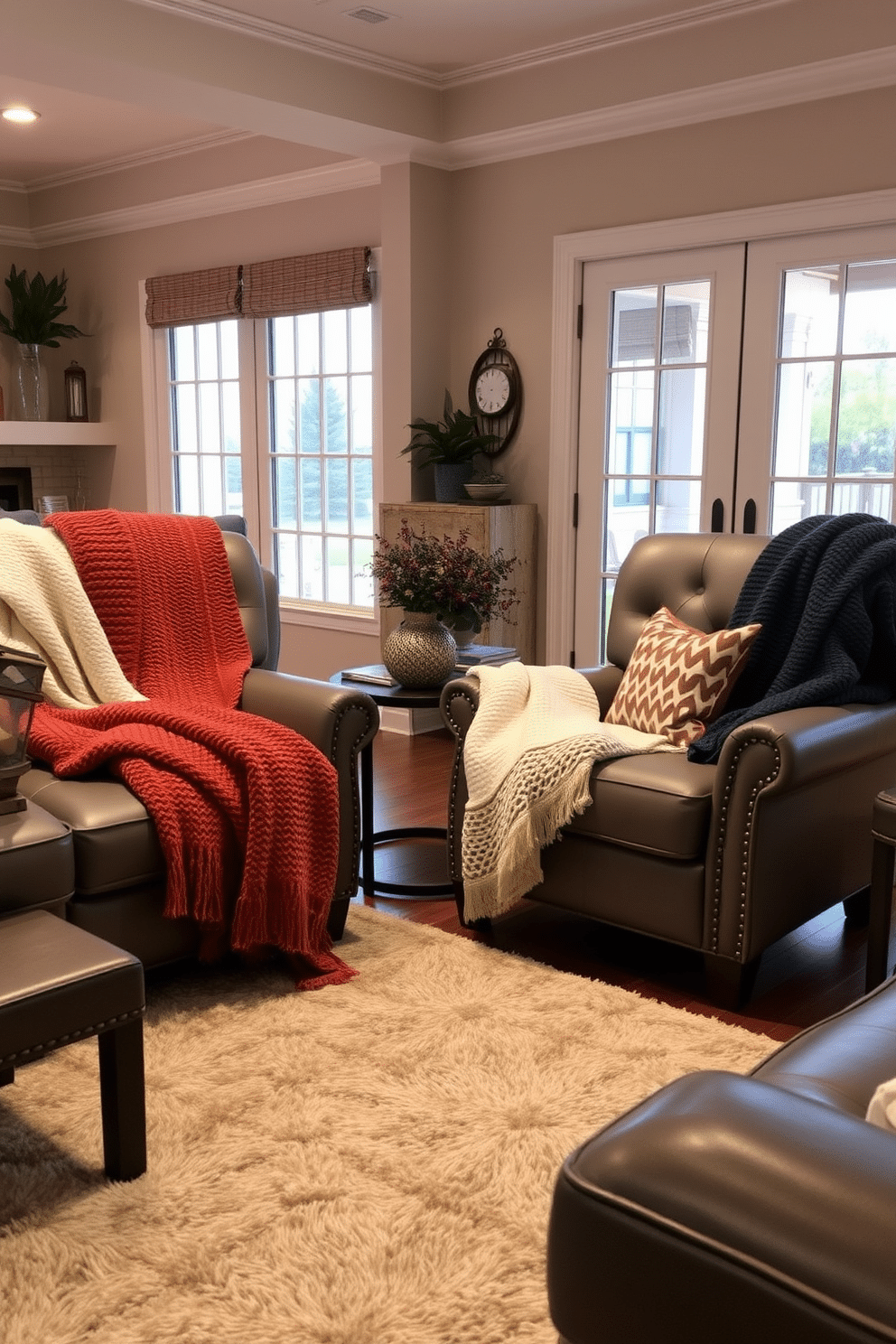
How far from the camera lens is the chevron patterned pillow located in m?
2.92

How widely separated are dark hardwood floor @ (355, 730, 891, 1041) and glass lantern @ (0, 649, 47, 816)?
1188mm

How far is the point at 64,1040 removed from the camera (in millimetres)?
1848

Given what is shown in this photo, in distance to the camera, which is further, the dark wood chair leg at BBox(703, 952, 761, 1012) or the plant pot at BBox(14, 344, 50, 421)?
the plant pot at BBox(14, 344, 50, 421)

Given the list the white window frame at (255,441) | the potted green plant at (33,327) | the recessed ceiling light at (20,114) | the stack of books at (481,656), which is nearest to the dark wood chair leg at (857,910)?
the stack of books at (481,656)

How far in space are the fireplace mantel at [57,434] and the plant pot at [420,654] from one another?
168 inches

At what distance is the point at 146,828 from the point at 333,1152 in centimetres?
80

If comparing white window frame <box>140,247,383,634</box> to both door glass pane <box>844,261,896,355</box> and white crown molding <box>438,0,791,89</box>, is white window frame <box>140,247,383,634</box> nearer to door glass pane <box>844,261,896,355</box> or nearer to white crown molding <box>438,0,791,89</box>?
white crown molding <box>438,0,791,89</box>

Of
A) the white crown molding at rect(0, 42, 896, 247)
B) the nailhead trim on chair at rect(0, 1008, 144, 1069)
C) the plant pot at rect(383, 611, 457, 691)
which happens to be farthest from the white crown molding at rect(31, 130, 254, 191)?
the nailhead trim on chair at rect(0, 1008, 144, 1069)

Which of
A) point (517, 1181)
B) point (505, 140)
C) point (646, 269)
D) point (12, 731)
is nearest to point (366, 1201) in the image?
point (517, 1181)

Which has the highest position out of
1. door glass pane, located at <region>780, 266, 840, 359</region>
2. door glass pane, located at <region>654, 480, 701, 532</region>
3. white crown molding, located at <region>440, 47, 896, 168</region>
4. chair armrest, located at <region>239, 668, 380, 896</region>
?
white crown molding, located at <region>440, 47, 896, 168</region>

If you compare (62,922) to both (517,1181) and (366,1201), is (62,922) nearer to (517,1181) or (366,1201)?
(366,1201)

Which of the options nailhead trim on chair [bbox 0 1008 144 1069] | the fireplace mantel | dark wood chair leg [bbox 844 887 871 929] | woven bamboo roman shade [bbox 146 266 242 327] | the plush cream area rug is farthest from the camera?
the fireplace mantel

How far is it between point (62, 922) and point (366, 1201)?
2.22 feet

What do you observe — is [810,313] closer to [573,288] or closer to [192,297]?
[573,288]
